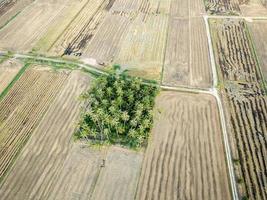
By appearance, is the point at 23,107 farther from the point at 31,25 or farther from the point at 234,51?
the point at 234,51

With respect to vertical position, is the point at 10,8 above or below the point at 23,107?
above

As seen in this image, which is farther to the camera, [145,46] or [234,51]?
→ [145,46]

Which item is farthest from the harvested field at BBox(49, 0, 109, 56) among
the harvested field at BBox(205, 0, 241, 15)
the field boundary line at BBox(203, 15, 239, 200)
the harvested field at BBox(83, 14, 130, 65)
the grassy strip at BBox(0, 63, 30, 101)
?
the field boundary line at BBox(203, 15, 239, 200)

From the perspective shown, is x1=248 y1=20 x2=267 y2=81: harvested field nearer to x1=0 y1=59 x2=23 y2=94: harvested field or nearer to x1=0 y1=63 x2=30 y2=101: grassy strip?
x1=0 y1=63 x2=30 y2=101: grassy strip

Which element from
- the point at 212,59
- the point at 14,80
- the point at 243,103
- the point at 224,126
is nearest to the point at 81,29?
the point at 14,80

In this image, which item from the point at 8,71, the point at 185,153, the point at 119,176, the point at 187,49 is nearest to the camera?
the point at 119,176

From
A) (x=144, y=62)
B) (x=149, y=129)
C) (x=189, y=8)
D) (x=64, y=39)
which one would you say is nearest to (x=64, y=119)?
(x=149, y=129)
